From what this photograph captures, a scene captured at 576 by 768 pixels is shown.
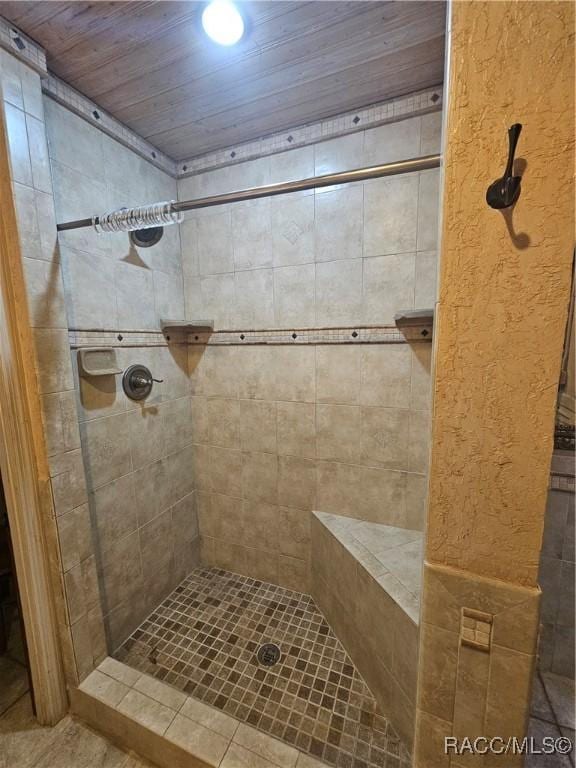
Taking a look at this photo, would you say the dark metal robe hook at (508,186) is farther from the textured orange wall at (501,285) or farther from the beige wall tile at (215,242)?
the beige wall tile at (215,242)

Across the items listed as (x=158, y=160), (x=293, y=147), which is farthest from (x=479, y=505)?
(x=158, y=160)

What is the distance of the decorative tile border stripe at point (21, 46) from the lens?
0.95 meters

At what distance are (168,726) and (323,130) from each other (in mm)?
2476

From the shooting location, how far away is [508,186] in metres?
0.52

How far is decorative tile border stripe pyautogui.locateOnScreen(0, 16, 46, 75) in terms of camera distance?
0.95 meters

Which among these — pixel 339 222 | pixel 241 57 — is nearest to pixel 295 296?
pixel 339 222

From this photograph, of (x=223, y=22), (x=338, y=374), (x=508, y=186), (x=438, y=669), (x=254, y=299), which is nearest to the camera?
(x=508, y=186)

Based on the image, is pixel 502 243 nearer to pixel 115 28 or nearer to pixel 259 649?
pixel 115 28

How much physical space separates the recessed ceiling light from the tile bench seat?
1983 millimetres

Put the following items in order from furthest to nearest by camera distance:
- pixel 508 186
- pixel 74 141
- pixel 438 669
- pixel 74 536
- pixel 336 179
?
pixel 74 141
pixel 74 536
pixel 336 179
pixel 438 669
pixel 508 186

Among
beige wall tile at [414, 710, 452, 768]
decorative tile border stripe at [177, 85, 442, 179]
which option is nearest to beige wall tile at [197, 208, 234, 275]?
decorative tile border stripe at [177, 85, 442, 179]

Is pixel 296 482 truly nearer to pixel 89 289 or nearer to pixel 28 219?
pixel 89 289

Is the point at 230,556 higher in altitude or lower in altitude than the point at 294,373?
lower

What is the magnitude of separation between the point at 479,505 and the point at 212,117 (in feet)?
5.93
